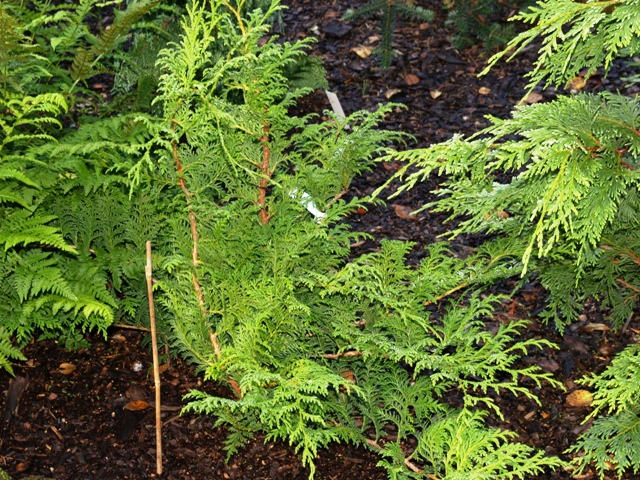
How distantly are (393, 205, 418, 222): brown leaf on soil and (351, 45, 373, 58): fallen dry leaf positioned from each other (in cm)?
183

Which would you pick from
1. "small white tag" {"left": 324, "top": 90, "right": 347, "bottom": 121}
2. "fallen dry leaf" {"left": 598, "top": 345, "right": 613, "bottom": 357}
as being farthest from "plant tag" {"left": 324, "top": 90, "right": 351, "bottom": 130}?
"fallen dry leaf" {"left": 598, "top": 345, "right": 613, "bottom": 357}

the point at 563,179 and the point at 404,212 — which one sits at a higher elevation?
the point at 563,179

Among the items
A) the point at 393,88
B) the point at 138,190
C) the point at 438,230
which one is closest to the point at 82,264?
the point at 138,190

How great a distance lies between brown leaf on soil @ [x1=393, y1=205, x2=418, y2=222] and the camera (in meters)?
4.98

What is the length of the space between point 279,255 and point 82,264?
888mm

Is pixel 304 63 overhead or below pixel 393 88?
overhead

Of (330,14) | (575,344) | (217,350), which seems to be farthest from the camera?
(330,14)

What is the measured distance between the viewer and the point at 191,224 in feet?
10.7

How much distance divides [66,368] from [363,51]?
379 centimetres

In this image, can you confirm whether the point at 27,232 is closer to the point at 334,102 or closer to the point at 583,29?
the point at 583,29

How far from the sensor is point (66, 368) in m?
3.65

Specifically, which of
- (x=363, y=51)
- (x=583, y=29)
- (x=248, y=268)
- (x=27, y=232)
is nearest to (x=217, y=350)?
(x=248, y=268)

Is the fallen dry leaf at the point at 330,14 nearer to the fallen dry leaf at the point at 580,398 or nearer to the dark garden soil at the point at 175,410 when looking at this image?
the dark garden soil at the point at 175,410

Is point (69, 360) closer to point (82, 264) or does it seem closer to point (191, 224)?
point (82, 264)
